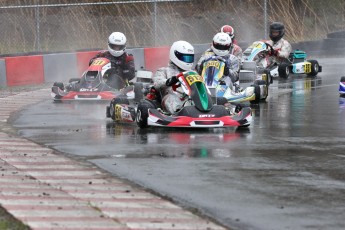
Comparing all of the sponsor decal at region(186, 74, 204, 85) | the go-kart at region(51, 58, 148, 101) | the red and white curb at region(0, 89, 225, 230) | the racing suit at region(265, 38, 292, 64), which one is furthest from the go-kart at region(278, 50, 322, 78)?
the red and white curb at region(0, 89, 225, 230)

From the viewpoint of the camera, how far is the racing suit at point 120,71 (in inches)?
722

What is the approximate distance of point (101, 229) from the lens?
696cm

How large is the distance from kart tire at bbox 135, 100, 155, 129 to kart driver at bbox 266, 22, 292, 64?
393 inches

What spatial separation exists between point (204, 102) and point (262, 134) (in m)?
0.97

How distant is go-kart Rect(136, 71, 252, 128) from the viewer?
12.8m

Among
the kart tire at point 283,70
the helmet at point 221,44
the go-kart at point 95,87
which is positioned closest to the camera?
the helmet at point 221,44

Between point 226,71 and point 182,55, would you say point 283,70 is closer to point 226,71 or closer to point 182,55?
point 226,71

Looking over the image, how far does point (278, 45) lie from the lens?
76.2 ft

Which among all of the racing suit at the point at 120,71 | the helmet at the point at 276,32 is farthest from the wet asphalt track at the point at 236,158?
the helmet at the point at 276,32

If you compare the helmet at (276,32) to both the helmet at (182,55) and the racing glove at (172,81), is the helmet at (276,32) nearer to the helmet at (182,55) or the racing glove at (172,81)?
→ the helmet at (182,55)

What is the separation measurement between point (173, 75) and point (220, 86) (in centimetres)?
251

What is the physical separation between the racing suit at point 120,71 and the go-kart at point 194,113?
16.3ft

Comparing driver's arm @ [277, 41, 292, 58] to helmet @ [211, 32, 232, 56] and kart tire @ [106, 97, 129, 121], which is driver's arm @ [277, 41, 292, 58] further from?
kart tire @ [106, 97, 129, 121]

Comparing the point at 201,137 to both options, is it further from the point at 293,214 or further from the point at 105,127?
the point at 293,214
